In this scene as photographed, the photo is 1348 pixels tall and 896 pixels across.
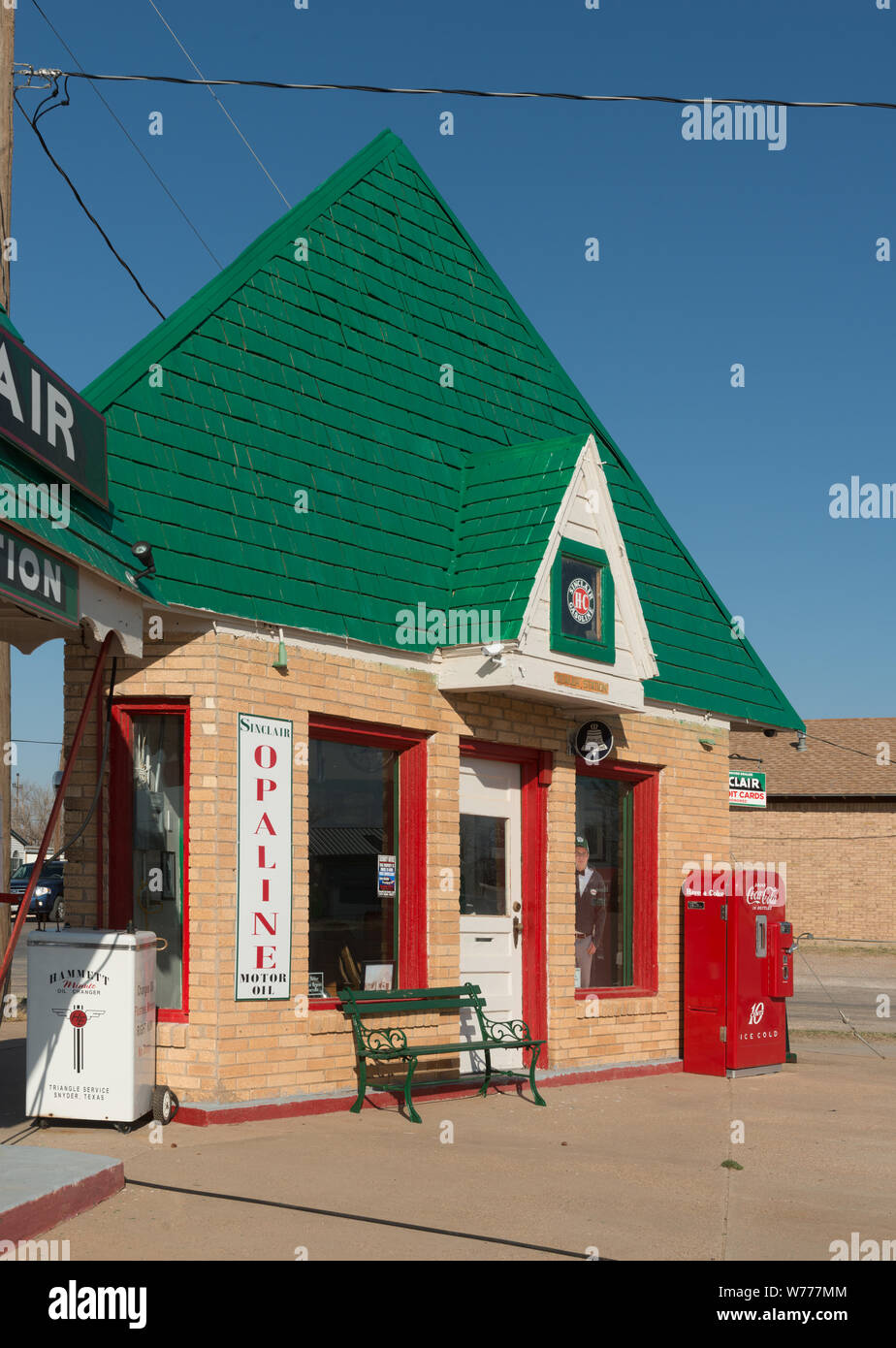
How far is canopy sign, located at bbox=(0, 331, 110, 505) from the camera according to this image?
6734 millimetres

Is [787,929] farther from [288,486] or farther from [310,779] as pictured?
[288,486]

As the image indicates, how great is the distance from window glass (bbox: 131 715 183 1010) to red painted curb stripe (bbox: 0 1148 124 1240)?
7.47 ft

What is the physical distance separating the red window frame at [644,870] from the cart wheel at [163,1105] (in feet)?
16.7

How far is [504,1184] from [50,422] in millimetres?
4636

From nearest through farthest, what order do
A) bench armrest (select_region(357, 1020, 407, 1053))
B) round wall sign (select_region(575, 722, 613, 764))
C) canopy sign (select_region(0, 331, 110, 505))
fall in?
canopy sign (select_region(0, 331, 110, 505)) → bench armrest (select_region(357, 1020, 407, 1053)) → round wall sign (select_region(575, 722, 613, 764))

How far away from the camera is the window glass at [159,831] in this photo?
895 centimetres

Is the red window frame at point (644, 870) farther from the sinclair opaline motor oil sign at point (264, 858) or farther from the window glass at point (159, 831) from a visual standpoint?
the window glass at point (159, 831)

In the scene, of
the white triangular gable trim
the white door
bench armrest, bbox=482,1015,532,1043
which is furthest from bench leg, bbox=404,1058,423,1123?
the white triangular gable trim

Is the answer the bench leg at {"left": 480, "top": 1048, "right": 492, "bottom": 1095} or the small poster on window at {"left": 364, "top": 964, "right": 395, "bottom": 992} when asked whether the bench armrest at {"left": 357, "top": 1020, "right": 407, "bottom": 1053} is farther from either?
the bench leg at {"left": 480, "top": 1048, "right": 492, "bottom": 1095}

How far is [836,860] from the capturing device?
120 feet

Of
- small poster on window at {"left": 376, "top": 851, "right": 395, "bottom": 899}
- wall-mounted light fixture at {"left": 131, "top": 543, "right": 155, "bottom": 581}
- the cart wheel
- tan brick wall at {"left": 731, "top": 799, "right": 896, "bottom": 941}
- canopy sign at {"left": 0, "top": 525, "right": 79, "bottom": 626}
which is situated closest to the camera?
canopy sign at {"left": 0, "top": 525, "right": 79, "bottom": 626}

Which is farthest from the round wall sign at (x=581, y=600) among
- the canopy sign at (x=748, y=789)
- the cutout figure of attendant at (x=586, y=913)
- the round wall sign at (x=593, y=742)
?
the canopy sign at (x=748, y=789)

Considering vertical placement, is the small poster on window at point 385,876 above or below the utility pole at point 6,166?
below

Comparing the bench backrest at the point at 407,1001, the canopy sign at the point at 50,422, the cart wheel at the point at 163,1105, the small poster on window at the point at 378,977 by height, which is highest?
the canopy sign at the point at 50,422
